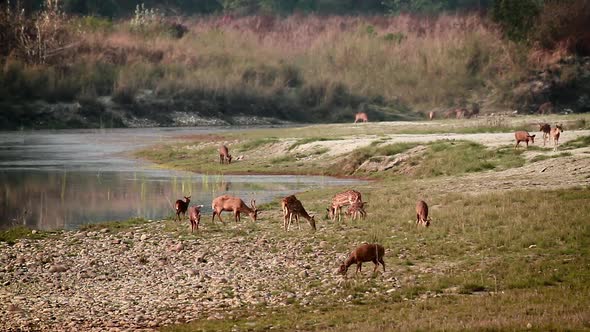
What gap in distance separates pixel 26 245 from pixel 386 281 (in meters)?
7.62

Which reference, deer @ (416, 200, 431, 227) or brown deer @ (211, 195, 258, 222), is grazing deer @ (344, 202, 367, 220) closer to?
deer @ (416, 200, 431, 227)

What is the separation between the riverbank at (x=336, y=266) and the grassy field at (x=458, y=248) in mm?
38

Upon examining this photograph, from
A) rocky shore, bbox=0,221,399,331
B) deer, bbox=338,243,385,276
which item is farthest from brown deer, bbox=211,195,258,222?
deer, bbox=338,243,385,276

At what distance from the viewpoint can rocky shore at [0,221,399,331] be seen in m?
15.9

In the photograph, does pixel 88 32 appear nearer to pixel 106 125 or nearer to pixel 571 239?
pixel 106 125

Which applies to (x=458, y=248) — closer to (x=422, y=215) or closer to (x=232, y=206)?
(x=422, y=215)

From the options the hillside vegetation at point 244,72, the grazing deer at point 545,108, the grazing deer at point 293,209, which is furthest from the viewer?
the hillside vegetation at point 244,72

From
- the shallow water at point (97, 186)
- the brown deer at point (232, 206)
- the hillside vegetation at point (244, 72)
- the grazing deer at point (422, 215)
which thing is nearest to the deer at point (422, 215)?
the grazing deer at point (422, 215)

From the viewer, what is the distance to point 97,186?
112 feet

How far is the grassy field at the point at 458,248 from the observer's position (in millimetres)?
15023

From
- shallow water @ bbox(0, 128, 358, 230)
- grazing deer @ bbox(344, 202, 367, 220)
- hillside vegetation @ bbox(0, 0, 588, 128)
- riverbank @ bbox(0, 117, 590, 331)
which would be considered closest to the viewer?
riverbank @ bbox(0, 117, 590, 331)

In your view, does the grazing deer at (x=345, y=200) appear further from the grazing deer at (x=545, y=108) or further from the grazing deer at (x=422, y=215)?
the grazing deer at (x=545, y=108)

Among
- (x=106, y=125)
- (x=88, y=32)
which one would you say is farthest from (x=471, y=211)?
(x=88, y=32)

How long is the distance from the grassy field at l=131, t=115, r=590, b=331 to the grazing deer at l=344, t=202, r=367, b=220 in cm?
19
